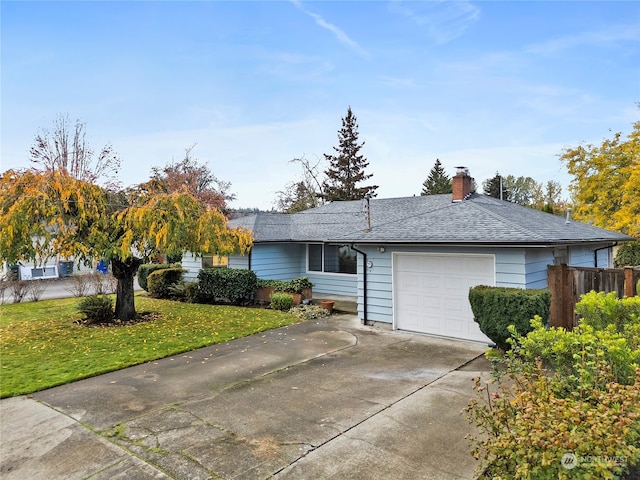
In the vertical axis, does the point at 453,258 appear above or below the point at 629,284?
above

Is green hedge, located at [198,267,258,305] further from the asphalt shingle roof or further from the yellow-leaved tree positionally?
the yellow-leaved tree

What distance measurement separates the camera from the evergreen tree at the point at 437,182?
4266 cm

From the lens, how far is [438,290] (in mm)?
8594

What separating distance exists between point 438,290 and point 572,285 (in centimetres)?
257

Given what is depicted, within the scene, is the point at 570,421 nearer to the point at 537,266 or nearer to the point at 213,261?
the point at 537,266

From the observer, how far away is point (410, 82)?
13.8 m

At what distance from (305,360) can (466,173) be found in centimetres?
801

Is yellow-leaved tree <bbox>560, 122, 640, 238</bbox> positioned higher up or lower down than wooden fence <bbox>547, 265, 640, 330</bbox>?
higher up

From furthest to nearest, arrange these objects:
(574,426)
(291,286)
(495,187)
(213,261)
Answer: (495,187) → (213,261) → (291,286) → (574,426)

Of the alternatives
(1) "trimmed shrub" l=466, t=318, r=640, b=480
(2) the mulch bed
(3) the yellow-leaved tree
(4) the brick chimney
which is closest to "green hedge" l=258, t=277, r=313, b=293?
(2) the mulch bed

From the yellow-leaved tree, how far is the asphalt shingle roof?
9673 mm

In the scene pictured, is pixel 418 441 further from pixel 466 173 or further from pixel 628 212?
pixel 628 212

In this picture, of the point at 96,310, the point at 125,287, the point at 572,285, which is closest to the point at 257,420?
the point at 572,285

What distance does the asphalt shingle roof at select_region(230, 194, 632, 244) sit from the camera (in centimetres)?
778
